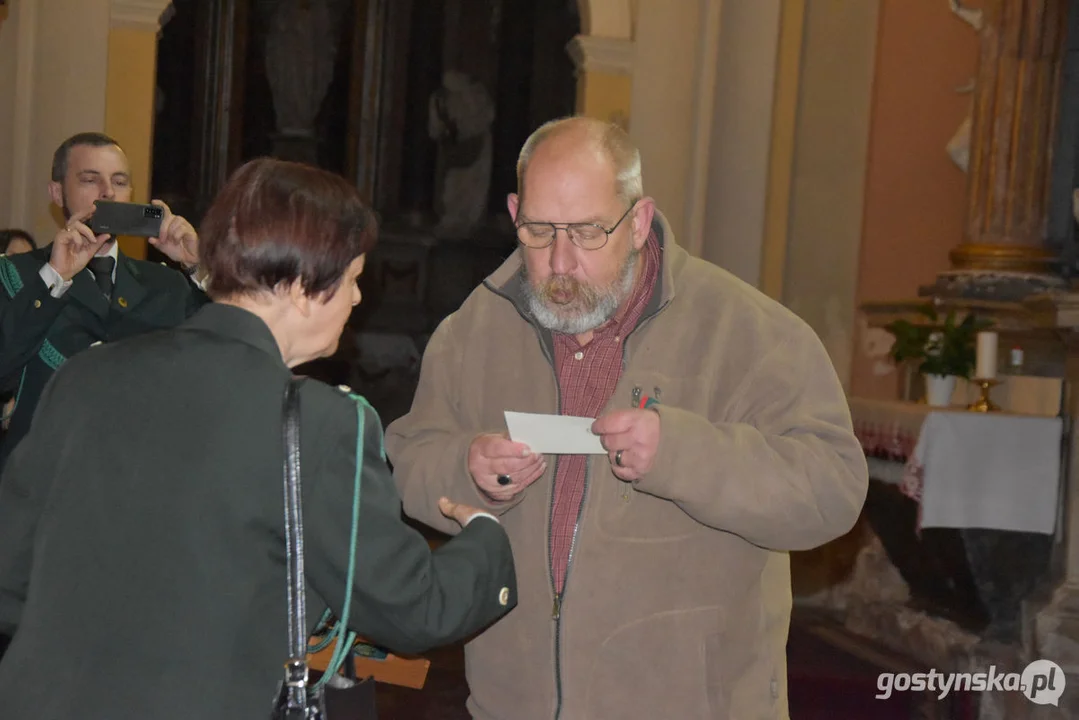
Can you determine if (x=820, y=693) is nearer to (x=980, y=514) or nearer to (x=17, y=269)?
(x=980, y=514)

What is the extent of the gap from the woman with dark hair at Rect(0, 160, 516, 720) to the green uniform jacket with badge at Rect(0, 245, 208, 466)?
151cm

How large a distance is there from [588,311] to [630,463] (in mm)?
355

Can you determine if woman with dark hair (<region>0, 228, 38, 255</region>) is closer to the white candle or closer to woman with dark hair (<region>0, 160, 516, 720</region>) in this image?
woman with dark hair (<region>0, 160, 516, 720</region>)

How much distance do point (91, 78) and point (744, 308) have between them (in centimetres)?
580

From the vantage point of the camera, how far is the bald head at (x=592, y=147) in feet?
7.70

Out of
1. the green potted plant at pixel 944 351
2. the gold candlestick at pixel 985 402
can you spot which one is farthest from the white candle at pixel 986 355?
the green potted plant at pixel 944 351

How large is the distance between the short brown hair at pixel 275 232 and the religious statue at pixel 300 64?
709 cm

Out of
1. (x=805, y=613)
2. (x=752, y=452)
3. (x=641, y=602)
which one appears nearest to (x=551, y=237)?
(x=752, y=452)

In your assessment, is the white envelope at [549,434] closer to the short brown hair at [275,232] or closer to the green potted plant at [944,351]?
the short brown hair at [275,232]

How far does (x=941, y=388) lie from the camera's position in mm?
6070

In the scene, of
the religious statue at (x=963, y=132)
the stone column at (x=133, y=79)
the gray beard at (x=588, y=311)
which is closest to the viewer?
the gray beard at (x=588, y=311)

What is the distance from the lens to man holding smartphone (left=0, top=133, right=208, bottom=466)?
3180mm

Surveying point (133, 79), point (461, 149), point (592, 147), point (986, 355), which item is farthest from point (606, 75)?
point (592, 147)

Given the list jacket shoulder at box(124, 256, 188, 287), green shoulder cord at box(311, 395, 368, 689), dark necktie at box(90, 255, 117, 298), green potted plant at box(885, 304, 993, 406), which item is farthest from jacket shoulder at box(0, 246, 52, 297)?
green potted plant at box(885, 304, 993, 406)
